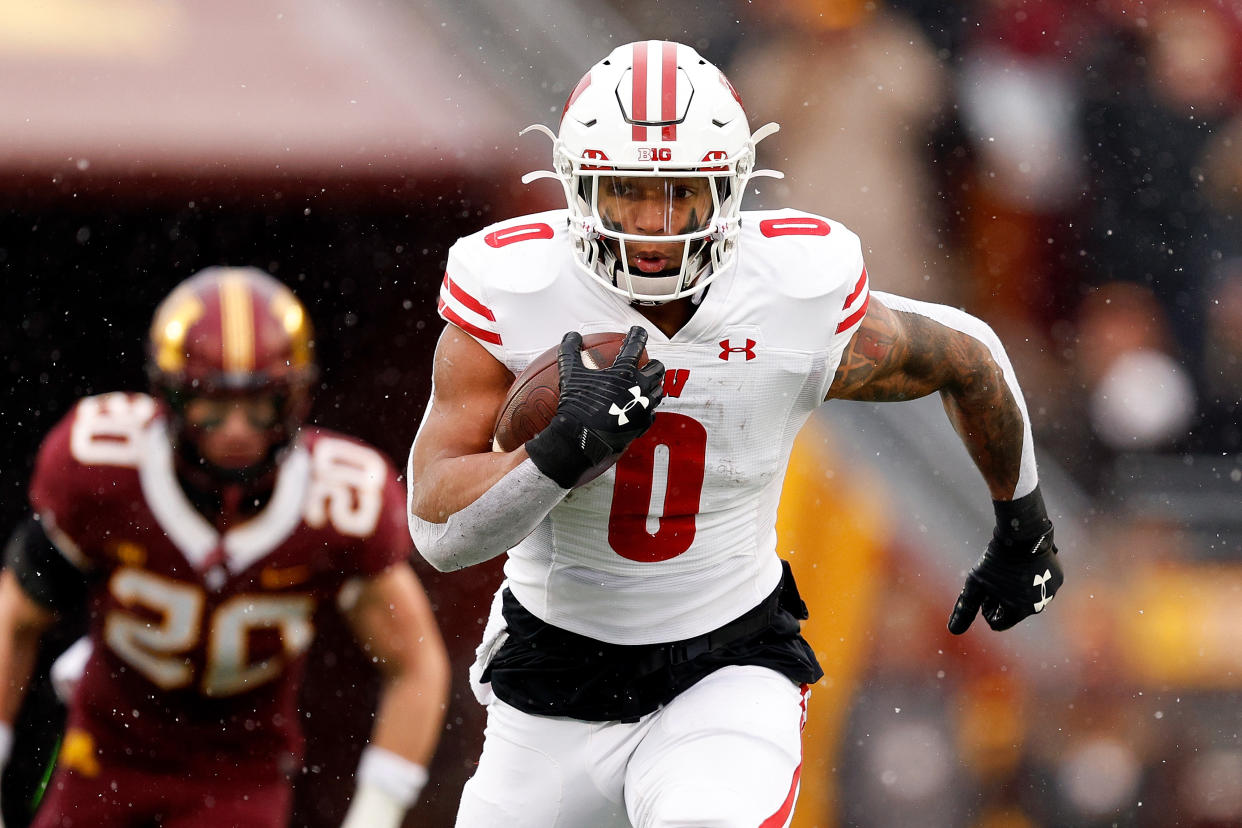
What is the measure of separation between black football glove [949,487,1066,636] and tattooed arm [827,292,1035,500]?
0.04 m

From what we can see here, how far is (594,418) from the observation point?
2035mm

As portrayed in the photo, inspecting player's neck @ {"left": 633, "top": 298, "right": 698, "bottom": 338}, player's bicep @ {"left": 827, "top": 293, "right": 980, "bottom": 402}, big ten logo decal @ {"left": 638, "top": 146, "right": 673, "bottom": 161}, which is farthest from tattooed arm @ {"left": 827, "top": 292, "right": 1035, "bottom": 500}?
big ten logo decal @ {"left": 638, "top": 146, "right": 673, "bottom": 161}

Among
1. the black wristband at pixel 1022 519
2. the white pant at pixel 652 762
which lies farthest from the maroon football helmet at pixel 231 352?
the black wristband at pixel 1022 519

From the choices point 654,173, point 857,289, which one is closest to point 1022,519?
point 857,289

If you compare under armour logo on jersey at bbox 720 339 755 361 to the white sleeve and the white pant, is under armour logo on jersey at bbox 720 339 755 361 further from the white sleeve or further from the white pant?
the white pant

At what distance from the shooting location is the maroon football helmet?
291 centimetres

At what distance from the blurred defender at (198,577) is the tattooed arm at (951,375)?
3.47ft

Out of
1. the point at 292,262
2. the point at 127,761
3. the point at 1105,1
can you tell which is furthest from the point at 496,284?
the point at 1105,1

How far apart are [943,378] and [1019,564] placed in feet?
1.38

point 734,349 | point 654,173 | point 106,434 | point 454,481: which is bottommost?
point 106,434

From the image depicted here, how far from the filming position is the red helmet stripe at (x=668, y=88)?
7.63 feet

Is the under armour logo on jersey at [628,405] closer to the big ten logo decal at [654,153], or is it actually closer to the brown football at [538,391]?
the brown football at [538,391]

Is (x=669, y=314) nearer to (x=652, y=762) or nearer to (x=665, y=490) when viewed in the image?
(x=665, y=490)

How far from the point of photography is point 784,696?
97.2 inches
